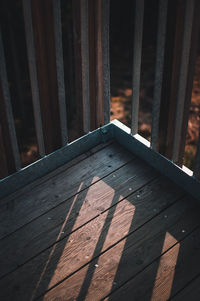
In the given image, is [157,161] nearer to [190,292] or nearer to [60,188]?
[60,188]

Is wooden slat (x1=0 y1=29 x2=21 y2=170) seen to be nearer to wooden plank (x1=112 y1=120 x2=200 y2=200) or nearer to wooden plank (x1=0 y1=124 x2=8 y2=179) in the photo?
wooden plank (x1=0 y1=124 x2=8 y2=179)

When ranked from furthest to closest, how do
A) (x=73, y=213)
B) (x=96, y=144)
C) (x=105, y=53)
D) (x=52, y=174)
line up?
(x=96, y=144), (x=52, y=174), (x=105, y=53), (x=73, y=213)

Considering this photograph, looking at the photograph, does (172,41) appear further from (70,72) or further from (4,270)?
(70,72)

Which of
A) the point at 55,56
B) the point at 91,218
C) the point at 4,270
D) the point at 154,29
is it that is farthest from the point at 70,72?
the point at 4,270

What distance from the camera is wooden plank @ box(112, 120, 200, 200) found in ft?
7.31

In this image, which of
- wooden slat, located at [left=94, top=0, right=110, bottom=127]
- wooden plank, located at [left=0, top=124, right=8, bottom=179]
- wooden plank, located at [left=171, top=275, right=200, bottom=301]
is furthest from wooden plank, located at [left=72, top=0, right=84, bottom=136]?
wooden plank, located at [left=171, top=275, right=200, bottom=301]

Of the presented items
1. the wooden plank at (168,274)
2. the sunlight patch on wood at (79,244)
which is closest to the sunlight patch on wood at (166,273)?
the wooden plank at (168,274)

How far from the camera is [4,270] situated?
1.90 m

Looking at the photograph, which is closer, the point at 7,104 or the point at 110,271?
the point at 110,271

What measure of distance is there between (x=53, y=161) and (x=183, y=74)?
100 centimetres

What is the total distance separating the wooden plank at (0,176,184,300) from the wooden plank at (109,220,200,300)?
0.24 meters

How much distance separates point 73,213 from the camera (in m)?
2.20

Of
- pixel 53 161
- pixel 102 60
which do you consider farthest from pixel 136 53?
pixel 53 161

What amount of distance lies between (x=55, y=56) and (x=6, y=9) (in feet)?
7.65
